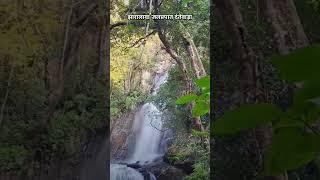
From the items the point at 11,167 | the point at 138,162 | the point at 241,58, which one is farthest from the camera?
the point at 138,162

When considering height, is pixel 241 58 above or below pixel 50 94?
above

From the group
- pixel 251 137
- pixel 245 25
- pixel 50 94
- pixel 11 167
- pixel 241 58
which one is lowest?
pixel 11 167

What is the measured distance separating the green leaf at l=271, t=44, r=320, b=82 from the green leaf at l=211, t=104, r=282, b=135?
0.02m

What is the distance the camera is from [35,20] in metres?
2.09

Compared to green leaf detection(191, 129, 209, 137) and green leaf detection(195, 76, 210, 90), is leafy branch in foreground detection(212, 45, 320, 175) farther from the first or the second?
green leaf detection(191, 129, 209, 137)

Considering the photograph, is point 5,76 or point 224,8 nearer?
point 224,8

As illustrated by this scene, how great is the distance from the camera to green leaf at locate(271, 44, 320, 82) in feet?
0.66

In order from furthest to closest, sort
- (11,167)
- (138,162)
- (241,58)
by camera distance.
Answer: (138,162)
(11,167)
(241,58)

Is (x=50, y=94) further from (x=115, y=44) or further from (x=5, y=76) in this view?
(x=115, y=44)

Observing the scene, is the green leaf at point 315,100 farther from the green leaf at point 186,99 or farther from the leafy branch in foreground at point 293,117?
the green leaf at point 186,99

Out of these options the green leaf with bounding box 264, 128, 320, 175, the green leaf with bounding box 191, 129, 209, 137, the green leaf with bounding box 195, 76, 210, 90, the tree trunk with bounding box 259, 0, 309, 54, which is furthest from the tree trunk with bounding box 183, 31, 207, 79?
the green leaf with bounding box 264, 128, 320, 175

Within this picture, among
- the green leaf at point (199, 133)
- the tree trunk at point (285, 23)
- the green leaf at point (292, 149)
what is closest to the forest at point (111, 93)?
the green leaf at point (199, 133)

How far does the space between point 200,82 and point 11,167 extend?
3.18ft

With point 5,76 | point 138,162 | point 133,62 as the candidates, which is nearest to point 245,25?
point 133,62
